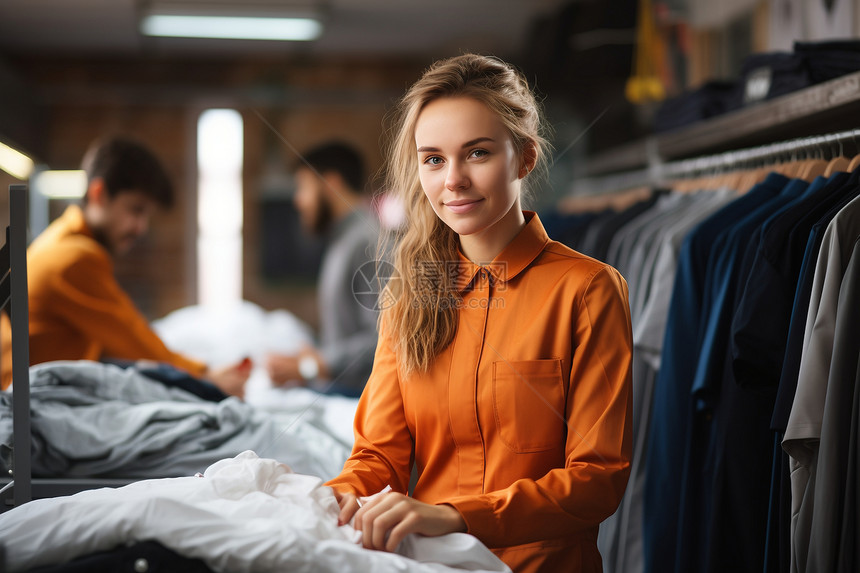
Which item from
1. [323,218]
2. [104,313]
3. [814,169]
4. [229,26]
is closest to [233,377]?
[104,313]

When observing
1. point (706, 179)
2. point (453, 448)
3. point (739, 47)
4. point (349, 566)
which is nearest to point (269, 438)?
point (453, 448)

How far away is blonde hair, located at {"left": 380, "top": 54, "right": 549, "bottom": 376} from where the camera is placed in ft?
2.87

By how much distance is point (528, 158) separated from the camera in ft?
2.91

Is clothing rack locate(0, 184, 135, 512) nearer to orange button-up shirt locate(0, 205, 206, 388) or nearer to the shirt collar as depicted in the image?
orange button-up shirt locate(0, 205, 206, 388)

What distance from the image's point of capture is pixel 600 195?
221cm

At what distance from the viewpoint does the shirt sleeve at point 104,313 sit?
1.61 meters

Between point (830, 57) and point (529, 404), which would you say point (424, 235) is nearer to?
point (529, 404)

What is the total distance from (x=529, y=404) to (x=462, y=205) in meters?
0.24

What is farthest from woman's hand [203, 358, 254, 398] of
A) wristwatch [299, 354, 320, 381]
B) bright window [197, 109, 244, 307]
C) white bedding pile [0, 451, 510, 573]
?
bright window [197, 109, 244, 307]

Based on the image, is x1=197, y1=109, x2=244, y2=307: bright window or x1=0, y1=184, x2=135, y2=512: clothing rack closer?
x1=0, y1=184, x2=135, y2=512: clothing rack

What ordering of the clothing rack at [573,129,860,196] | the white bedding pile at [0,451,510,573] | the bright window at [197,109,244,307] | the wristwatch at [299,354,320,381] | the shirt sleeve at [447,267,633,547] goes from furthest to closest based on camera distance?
the bright window at [197,109,244,307], the wristwatch at [299,354,320,381], the clothing rack at [573,129,860,196], the shirt sleeve at [447,267,633,547], the white bedding pile at [0,451,510,573]

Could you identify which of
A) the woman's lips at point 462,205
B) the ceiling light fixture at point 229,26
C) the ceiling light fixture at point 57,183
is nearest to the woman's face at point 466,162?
the woman's lips at point 462,205

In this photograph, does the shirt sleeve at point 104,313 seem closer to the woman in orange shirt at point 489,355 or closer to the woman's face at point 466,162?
the woman in orange shirt at point 489,355

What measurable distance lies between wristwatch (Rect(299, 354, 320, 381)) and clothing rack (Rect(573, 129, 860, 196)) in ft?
3.52
